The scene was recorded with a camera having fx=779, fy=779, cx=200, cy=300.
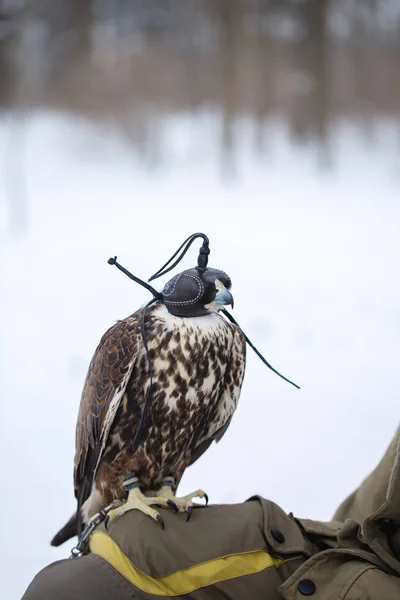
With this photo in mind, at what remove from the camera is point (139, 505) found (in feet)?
3.71

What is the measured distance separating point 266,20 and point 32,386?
174cm

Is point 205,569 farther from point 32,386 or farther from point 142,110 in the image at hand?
point 142,110

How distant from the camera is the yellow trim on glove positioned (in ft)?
3.43

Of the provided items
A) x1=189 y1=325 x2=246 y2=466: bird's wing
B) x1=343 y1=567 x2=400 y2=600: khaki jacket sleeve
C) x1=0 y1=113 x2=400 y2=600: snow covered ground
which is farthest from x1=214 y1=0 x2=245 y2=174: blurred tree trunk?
x1=343 y1=567 x2=400 y2=600: khaki jacket sleeve

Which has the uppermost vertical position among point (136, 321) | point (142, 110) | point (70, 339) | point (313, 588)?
point (142, 110)

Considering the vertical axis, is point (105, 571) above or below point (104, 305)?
below

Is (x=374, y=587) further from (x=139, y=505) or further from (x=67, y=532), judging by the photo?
(x=67, y=532)

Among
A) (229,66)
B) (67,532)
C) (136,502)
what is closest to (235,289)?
(229,66)

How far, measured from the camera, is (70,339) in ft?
8.77

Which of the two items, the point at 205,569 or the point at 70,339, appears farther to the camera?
the point at 70,339

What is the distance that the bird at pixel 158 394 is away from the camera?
112cm

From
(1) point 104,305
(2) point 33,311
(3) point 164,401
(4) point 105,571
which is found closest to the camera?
(4) point 105,571

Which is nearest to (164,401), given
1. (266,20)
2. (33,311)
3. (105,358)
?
(105,358)

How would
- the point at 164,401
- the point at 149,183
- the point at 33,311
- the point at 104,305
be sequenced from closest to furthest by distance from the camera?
1. the point at 164,401
2. the point at 104,305
3. the point at 33,311
4. the point at 149,183
